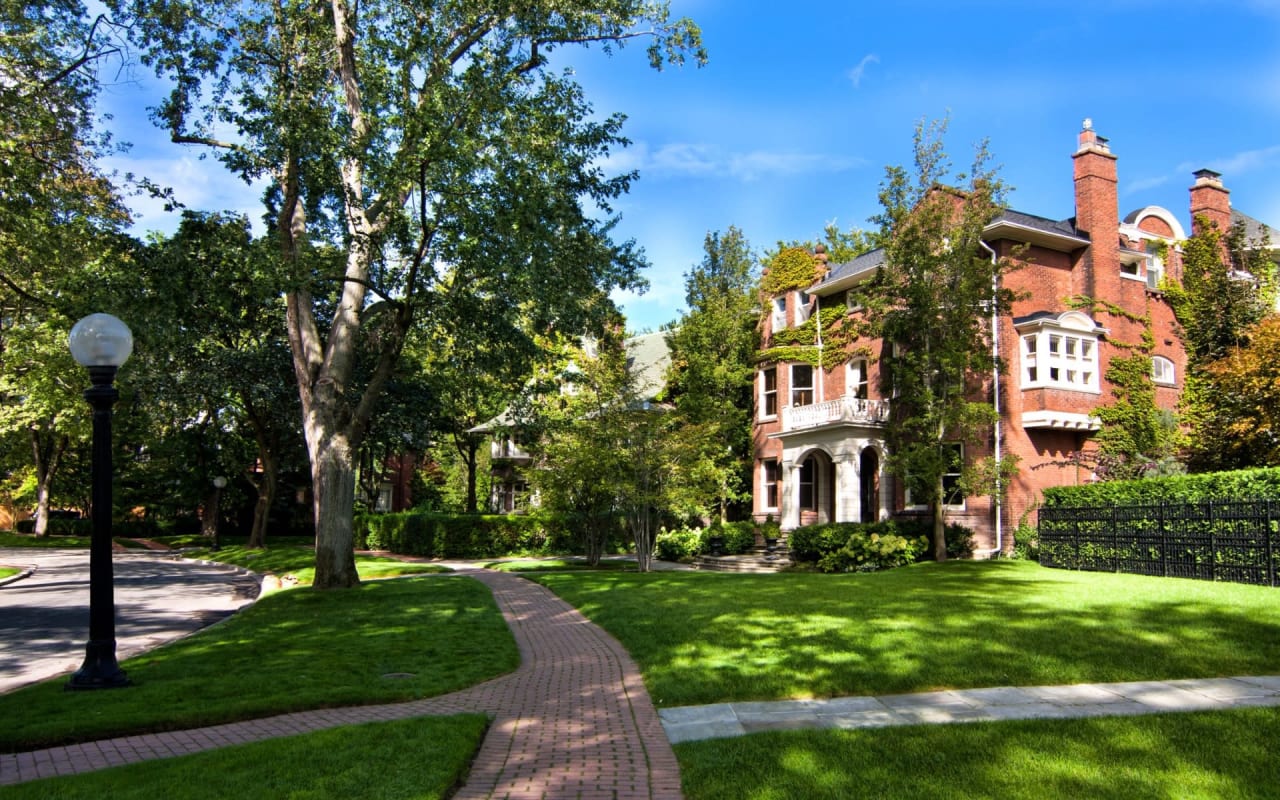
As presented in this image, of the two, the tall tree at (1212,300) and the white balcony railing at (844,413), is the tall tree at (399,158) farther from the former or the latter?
the tall tree at (1212,300)

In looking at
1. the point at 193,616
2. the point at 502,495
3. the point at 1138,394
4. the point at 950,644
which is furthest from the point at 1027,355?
the point at 502,495

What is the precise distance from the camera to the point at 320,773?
498 cm

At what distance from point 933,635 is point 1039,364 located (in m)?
16.3

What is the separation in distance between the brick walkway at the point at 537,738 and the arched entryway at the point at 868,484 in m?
19.7

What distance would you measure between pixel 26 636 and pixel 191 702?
6.61 metres

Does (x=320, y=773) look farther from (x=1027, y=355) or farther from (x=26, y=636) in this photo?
(x=1027, y=355)

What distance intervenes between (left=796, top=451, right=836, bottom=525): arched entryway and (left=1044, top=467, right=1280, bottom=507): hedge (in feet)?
28.6

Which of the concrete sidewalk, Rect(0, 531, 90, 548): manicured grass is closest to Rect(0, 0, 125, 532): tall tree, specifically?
the concrete sidewalk

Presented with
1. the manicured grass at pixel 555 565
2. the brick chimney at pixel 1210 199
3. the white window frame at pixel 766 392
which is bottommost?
the manicured grass at pixel 555 565

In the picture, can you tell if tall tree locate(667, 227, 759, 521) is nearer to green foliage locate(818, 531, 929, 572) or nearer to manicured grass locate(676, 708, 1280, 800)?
green foliage locate(818, 531, 929, 572)

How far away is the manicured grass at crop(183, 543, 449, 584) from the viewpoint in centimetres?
2122

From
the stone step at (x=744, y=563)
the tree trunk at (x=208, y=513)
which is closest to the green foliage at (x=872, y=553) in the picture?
the stone step at (x=744, y=563)

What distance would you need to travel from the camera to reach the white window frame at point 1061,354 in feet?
74.1

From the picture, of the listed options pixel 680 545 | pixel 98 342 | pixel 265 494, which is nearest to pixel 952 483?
pixel 680 545
